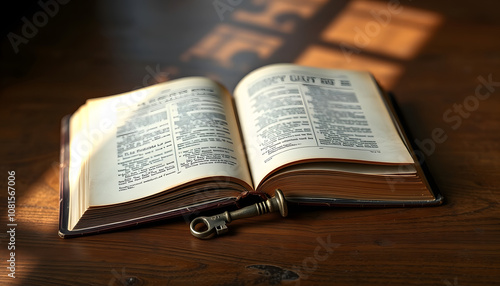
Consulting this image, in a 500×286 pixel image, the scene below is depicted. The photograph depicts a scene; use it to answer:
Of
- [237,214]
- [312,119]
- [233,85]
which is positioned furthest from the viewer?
[233,85]

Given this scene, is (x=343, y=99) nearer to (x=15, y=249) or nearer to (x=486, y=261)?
(x=486, y=261)

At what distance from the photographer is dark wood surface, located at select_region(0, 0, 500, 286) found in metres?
0.95

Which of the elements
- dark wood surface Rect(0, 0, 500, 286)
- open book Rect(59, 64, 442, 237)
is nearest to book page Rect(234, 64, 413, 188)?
open book Rect(59, 64, 442, 237)

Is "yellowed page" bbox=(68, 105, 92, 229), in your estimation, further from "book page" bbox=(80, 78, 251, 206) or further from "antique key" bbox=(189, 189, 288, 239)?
"antique key" bbox=(189, 189, 288, 239)

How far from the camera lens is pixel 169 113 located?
1.14 meters

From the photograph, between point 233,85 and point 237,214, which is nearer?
point 237,214

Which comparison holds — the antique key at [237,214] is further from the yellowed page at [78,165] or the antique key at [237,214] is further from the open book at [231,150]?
the yellowed page at [78,165]

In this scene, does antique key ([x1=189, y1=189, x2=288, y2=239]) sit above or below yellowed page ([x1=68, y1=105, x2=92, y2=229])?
below

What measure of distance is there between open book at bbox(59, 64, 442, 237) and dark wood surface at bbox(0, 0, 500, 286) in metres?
0.04

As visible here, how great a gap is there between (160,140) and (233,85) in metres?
0.34

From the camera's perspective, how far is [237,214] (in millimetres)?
997

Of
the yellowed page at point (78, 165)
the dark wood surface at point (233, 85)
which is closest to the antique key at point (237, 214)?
the dark wood surface at point (233, 85)

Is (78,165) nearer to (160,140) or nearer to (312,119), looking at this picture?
(160,140)

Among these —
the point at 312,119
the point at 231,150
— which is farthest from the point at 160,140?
the point at 312,119
